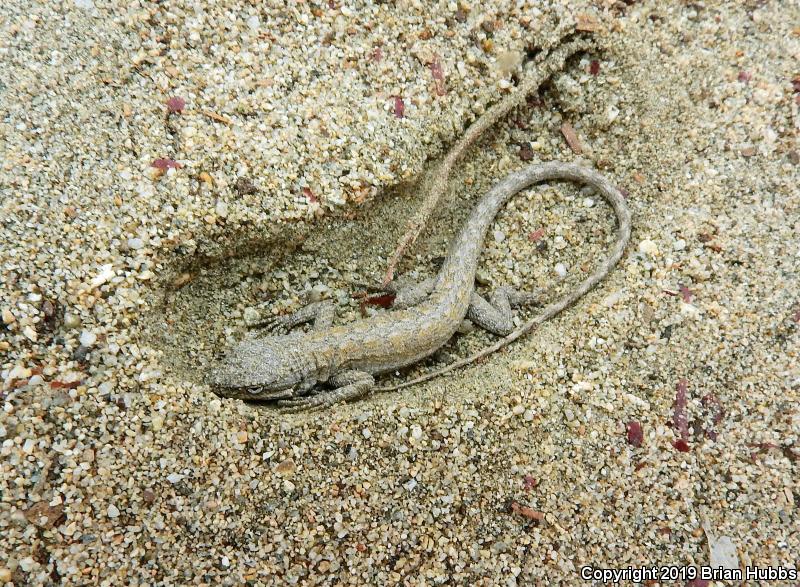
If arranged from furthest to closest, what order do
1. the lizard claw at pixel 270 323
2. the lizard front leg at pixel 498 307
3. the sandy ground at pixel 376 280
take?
the lizard front leg at pixel 498 307
the lizard claw at pixel 270 323
the sandy ground at pixel 376 280

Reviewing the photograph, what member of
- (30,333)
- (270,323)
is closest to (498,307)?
(270,323)

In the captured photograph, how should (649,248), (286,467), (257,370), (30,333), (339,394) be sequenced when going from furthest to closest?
(649,248), (339,394), (257,370), (286,467), (30,333)

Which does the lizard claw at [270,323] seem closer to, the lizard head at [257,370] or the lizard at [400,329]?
the lizard at [400,329]

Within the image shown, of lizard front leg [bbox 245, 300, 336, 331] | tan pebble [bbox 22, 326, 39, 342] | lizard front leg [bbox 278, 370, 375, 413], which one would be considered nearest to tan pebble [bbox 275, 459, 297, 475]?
lizard front leg [bbox 278, 370, 375, 413]

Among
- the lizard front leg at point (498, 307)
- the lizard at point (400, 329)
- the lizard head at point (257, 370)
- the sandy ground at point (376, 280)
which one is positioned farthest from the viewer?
the lizard front leg at point (498, 307)

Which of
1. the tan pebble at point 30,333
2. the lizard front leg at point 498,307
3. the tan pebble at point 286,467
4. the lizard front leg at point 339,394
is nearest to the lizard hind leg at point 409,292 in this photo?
the lizard front leg at point 498,307

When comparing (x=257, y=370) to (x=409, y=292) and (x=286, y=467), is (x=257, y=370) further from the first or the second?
(x=409, y=292)

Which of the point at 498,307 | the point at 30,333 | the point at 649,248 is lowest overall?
the point at 498,307
